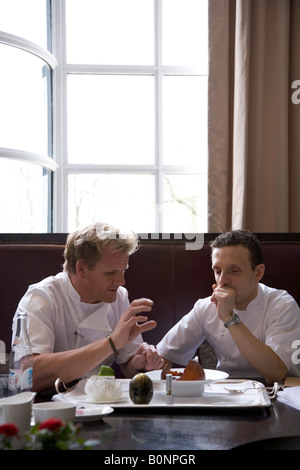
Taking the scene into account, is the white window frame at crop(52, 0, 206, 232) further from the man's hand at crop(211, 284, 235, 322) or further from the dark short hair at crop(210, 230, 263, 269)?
the man's hand at crop(211, 284, 235, 322)

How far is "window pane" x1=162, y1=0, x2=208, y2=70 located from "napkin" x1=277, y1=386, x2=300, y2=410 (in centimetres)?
246

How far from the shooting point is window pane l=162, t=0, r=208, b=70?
3725mm

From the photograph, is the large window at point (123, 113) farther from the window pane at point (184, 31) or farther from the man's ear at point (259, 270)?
Result: the man's ear at point (259, 270)

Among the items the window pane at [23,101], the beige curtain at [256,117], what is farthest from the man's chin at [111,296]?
the window pane at [23,101]

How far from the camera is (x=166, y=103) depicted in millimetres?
3756

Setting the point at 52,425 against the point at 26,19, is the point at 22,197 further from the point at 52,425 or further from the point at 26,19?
the point at 52,425

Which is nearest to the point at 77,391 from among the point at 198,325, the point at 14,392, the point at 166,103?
the point at 14,392

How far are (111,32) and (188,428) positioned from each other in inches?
115

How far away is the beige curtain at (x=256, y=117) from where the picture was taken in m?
3.32

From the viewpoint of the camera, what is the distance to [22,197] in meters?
3.55

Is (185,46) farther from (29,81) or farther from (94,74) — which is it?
(29,81)

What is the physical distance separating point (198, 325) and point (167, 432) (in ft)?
4.15

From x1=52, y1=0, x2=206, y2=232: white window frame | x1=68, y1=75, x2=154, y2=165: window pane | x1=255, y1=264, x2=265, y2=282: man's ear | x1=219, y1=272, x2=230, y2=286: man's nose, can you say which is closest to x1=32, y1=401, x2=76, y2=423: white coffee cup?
x1=219, y1=272, x2=230, y2=286: man's nose

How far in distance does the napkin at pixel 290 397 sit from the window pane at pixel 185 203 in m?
2.03
